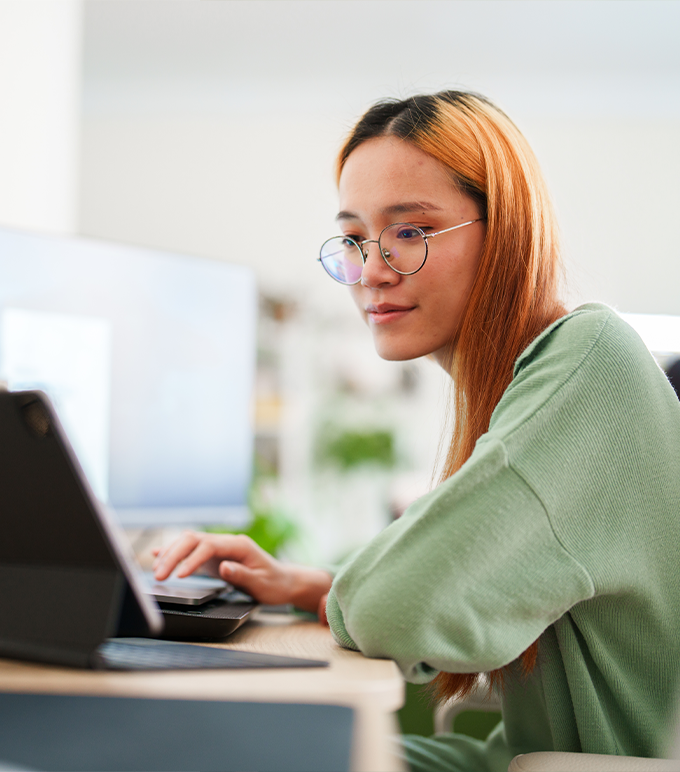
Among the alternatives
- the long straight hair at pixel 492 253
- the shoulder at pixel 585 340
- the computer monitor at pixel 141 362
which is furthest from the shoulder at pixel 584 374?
the computer monitor at pixel 141 362

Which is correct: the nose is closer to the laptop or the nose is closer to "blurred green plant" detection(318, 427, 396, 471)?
the laptop

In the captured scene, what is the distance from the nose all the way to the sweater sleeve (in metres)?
0.39

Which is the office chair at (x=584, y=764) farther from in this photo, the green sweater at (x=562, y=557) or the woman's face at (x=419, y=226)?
the woman's face at (x=419, y=226)

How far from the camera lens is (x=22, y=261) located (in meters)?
1.08

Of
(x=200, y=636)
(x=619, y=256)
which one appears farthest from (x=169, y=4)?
(x=200, y=636)

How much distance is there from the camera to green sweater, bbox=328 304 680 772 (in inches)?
22.0

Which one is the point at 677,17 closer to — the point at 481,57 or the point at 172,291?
the point at 481,57

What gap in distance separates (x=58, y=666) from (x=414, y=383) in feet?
12.7

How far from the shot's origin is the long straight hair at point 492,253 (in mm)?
850

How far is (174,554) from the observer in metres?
0.85

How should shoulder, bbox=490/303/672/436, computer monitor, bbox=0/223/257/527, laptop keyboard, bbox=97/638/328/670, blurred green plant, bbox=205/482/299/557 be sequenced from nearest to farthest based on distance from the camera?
laptop keyboard, bbox=97/638/328/670 < shoulder, bbox=490/303/672/436 < computer monitor, bbox=0/223/257/527 < blurred green plant, bbox=205/482/299/557

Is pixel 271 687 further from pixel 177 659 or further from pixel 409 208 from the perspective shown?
pixel 409 208

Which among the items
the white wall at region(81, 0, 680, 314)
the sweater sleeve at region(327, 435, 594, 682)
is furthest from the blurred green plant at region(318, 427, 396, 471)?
the sweater sleeve at region(327, 435, 594, 682)

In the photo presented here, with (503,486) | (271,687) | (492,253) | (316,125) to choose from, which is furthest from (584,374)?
(316,125)
